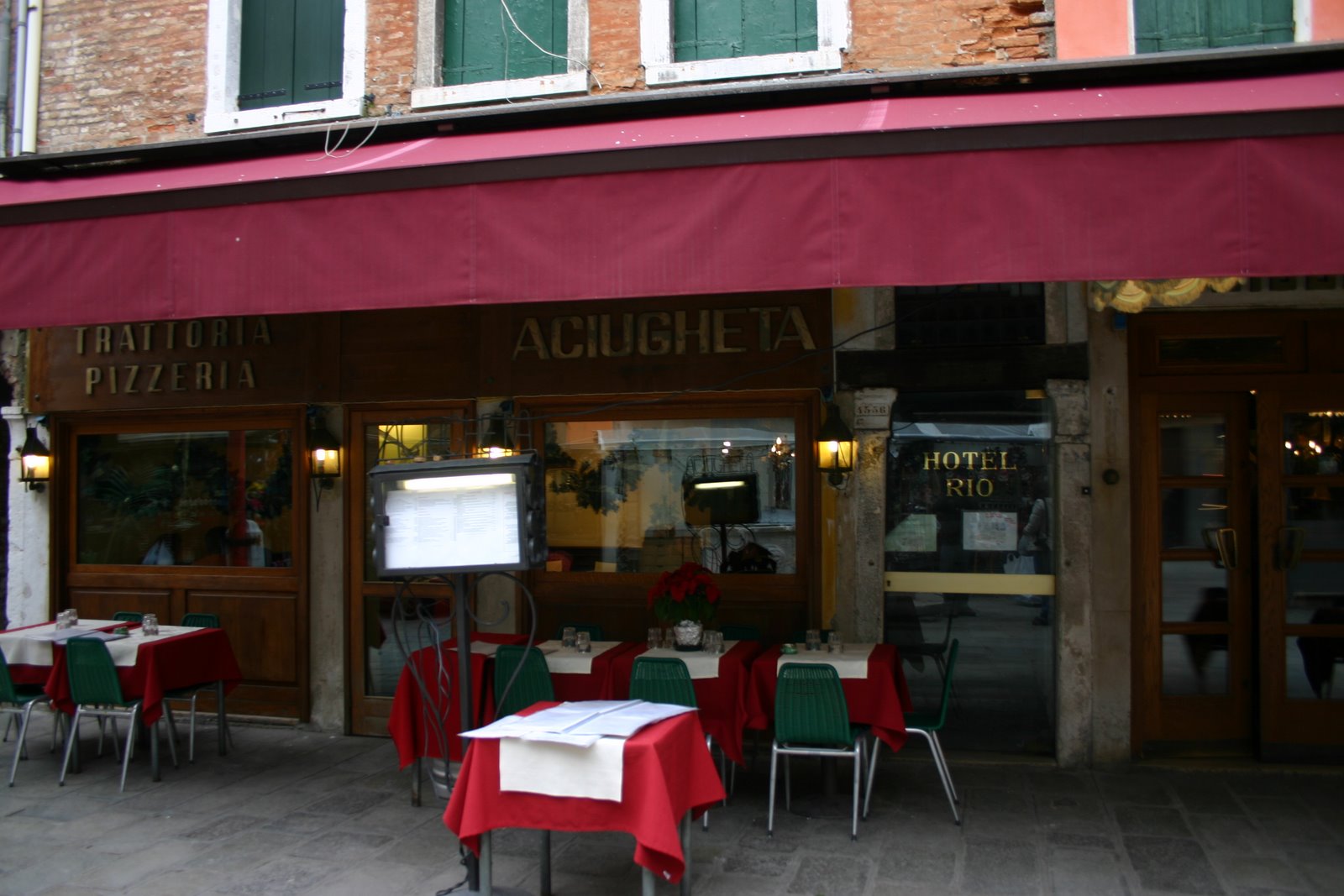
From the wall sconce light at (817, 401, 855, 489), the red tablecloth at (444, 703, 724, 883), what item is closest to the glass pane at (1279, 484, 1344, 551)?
the wall sconce light at (817, 401, 855, 489)

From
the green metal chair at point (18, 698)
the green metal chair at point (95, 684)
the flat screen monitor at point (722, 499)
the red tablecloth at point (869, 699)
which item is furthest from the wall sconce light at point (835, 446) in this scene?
the green metal chair at point (18, 698)

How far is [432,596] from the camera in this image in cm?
801

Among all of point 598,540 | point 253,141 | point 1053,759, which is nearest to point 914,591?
point 1053,759

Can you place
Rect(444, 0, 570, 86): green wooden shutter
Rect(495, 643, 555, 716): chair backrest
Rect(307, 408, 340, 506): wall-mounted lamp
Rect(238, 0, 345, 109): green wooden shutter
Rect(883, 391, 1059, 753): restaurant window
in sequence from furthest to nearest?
Rect(238, 0, 345, 109): green wooden shutter → Rect(307, 408, 340, 506): wall-mounted lamp → Rect(444, 0, 570, 86): green wooden shutter → Rect(883, 391, 1059, 753): restaurant window → Rect(495, 643, 555, 716): chair backrest

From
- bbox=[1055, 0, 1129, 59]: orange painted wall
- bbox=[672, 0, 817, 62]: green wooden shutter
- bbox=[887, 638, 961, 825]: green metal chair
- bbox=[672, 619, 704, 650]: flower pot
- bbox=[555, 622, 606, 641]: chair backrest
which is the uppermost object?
bbox=[672, 0, 817, 62]: green wooden shutter

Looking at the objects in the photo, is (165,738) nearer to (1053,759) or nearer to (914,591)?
(914,591)

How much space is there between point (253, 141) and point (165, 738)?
4538 mm

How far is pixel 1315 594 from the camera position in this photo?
6.88 m

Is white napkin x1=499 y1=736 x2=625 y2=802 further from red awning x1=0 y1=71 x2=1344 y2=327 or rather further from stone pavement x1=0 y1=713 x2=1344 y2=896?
red awning x1=0 y1=71 x2=1344 y2=327

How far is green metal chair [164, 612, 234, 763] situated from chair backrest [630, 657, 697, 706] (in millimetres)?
3231

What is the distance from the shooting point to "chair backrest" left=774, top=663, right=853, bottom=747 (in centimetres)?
571

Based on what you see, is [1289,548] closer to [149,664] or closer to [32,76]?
[149,664]

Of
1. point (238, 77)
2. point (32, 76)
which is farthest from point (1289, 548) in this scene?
point (32, 76)

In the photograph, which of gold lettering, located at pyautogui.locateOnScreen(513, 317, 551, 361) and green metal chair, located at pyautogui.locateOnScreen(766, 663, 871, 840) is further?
gold lettering, located at pyautogui.locateOnScreen(513, 317, 551, 361)
